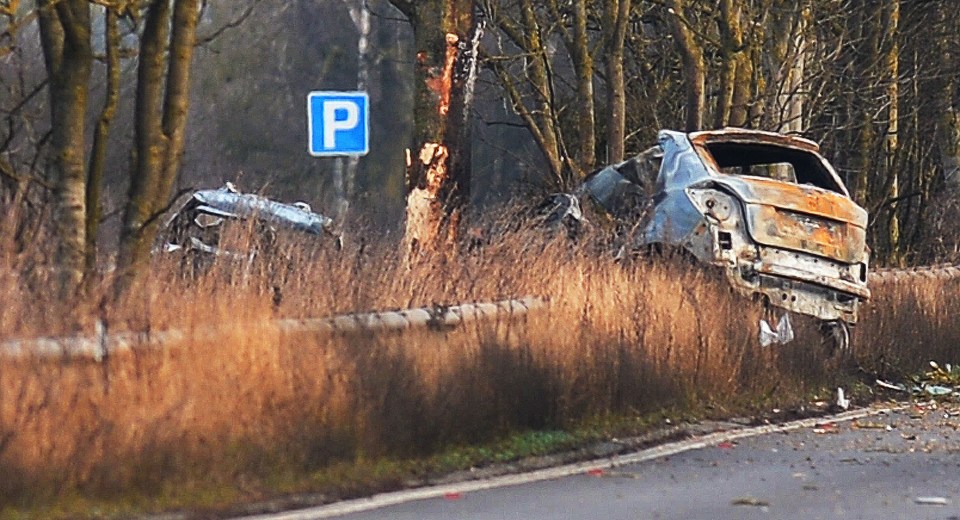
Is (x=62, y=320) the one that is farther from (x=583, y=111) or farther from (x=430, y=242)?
(x=583, y=111)

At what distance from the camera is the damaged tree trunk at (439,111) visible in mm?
13078

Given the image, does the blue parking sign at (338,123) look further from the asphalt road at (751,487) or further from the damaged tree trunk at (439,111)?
the asphalt road at (751,487)

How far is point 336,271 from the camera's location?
10.2m

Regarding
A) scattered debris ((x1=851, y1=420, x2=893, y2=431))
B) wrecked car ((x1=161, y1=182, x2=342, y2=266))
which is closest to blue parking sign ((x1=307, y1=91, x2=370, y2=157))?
wrecked car ((x1=161, y1=182, x2=342, y2=266))

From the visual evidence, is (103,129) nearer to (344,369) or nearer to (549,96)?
(344,369)

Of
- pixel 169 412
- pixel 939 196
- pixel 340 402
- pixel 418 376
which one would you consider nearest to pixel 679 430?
pixel 418 376

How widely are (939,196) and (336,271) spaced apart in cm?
1773

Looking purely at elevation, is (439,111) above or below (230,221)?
above

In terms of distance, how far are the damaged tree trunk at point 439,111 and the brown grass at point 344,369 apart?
1.29 metres

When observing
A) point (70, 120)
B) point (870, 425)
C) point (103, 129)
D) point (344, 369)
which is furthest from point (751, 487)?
point (103, 129)

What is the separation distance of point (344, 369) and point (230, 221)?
8.00ft

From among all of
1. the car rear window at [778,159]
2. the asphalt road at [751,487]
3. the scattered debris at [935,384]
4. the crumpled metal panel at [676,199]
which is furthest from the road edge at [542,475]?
the car rear window at [778,159]

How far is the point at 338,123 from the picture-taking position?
1208cm

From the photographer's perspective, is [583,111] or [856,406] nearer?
[856,406]
